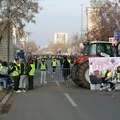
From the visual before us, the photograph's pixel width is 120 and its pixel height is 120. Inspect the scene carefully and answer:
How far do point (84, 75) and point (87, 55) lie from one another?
5.75ft

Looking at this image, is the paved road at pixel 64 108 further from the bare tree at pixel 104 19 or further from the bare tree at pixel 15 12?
the bare tree at pixel 104 19

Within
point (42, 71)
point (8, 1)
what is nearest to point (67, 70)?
point (42, 71)

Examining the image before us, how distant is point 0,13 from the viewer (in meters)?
36.7

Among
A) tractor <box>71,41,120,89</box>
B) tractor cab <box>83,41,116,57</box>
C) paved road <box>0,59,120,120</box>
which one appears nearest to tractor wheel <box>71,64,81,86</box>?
tractor <box>71,41,120,89</box>

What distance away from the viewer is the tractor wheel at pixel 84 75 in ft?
86.0

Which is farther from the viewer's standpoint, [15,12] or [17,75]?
[15,12]

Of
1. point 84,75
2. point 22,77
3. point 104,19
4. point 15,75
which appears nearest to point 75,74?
point 84,75

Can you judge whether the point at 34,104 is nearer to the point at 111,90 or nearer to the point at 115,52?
the point at 111,90

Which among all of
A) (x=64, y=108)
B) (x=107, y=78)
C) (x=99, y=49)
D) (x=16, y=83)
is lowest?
(x=64, y=108)

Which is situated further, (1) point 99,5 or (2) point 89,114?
(1) point 99,5

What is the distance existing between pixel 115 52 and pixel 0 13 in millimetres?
12423

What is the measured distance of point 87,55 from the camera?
2755 cm

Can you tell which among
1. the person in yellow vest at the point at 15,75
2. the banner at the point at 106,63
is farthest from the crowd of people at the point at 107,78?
the person in yellow vest at the point at 15,75

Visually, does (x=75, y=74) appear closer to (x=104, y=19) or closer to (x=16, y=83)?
(x=16, y=83)
